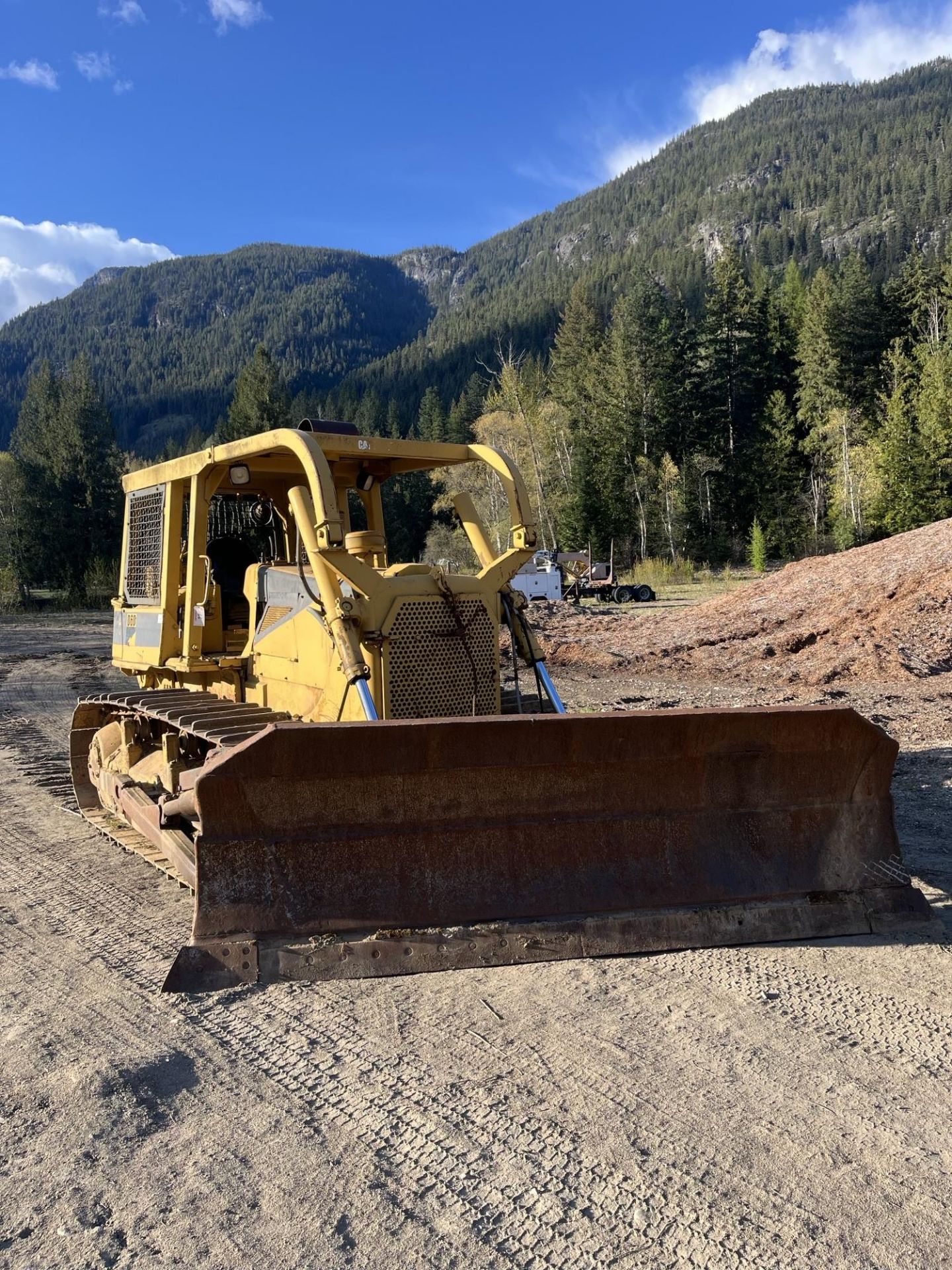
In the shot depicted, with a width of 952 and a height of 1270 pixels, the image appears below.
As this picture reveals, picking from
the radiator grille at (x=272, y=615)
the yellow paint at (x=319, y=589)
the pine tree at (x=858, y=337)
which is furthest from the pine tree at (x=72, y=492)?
the pine tree at (x=858, y=337)

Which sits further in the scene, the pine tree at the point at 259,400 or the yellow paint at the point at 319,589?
the pine tree at the point at 259,400

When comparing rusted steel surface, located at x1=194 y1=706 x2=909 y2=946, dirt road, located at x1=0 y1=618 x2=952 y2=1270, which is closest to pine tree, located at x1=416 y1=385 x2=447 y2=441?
rusted steel surface, located at x1=194 y1=706 x2=909 y2=946

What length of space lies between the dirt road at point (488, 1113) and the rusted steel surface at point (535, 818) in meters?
0.25

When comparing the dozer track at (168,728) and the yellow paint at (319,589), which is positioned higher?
the yellow paint at (319,589)

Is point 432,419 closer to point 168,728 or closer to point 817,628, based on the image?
point 817,628

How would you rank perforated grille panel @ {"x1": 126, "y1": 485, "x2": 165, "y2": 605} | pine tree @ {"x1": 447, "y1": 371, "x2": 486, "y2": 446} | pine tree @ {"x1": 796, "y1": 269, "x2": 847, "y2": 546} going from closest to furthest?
1. perforated grille panel @ {"x1": 126, "y1": 485, "x2": 165, "y2": 605}
2. pine tree @ {"x1": 796, "y1": 269, "x2": 847, "y2": 546}
3. pine tree @ {"x1": 447, "y1": 371, "x2": 486, "y2": 446}

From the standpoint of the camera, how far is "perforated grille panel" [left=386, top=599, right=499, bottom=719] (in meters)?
5.02

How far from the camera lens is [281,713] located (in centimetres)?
540

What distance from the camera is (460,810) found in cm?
418

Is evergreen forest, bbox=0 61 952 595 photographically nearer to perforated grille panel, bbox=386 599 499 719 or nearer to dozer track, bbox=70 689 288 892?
dozer track, bbox=70 689 288 892

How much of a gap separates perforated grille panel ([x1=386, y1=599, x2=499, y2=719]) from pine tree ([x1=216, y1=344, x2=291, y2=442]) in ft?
133

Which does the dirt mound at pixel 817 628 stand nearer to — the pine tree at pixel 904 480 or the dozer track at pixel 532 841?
the dozer track at pixel 532 841

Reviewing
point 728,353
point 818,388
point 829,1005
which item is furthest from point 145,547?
point 728,353

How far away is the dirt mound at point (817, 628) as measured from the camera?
1345 centimetres
